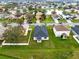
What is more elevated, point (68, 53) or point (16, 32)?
point (16, 32)

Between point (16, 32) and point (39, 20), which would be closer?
point (16, 32)

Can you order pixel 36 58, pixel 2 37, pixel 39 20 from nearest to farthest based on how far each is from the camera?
1. pixel 36 58
2. pixel 2 37
3. pixel 39 20

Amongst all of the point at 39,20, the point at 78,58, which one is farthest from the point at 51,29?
the point at 78,58

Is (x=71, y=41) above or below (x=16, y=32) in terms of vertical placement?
below

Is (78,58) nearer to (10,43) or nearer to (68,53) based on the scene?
(68,53)

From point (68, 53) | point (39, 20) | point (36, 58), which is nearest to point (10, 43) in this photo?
point (36, 58)

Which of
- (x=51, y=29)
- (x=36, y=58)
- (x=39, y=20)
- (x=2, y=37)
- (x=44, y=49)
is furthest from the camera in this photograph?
(x=39, y=20)

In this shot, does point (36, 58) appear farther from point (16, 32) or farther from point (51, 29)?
point (51, 29)
